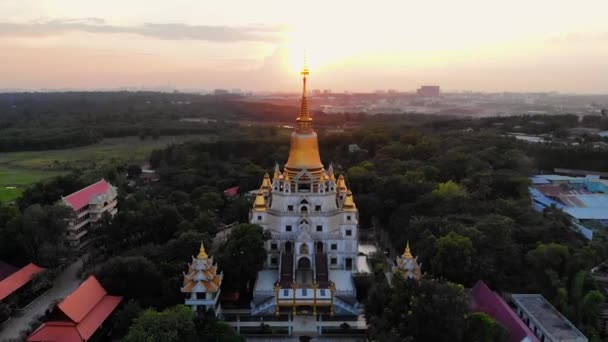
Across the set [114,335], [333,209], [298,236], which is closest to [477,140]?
[333,209]

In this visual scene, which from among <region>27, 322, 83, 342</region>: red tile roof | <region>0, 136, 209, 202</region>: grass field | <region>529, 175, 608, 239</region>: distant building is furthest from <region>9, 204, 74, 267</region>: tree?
<region>529, 175, 608, 239</region>: distant building

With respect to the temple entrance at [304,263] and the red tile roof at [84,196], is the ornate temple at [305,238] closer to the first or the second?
the temple entrance at [304,263]

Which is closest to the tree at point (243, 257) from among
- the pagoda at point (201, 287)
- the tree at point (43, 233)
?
the pagoda at point (201, 287)

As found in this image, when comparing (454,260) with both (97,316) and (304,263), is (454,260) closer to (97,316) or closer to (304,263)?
(304,263)

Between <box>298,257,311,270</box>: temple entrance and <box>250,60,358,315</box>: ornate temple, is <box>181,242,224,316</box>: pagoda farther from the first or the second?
<box>298,257,311,270</box>: temple entrance

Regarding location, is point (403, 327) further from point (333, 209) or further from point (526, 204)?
point (526, 204)
